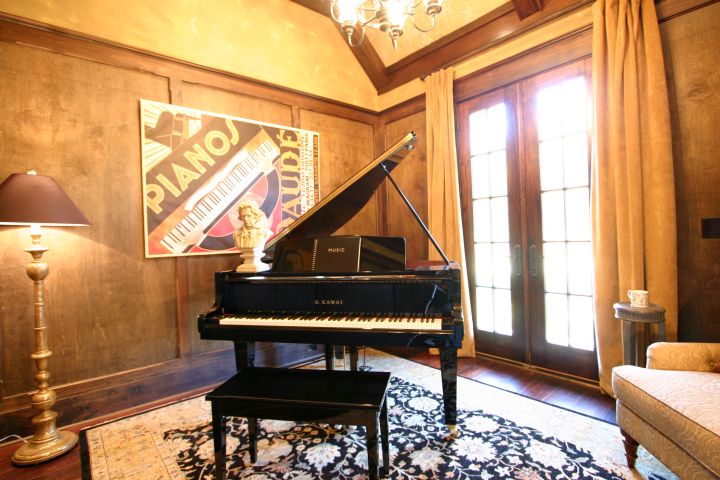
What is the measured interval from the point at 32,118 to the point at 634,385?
12.6 ft

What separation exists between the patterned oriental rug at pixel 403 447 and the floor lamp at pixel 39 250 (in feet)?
0.62

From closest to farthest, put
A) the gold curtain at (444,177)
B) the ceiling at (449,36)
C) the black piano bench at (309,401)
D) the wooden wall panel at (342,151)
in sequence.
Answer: the black piano bench at (309,401)
the ceiling at (449,36)
the gold curtain at (444,177)
the wooden wall panel at (342,151)

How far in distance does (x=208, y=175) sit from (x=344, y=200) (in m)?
1.42

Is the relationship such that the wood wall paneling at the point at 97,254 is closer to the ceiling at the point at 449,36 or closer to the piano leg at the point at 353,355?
the piano leg at the point at 353,355

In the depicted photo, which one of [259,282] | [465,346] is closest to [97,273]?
[259,282]

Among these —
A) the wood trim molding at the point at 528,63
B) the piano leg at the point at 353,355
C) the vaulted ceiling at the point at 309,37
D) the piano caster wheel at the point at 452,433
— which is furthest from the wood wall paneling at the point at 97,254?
the wood trim molding at the point at 528,63

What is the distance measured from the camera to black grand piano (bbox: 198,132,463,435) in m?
1.73

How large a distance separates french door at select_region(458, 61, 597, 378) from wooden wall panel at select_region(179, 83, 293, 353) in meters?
2.19

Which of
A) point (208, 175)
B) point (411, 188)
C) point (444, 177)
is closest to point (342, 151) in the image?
point (411, 188)

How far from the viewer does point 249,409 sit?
1.51 m

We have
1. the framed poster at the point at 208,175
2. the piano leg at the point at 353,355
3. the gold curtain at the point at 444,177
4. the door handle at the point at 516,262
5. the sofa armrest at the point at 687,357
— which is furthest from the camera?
the gold curtain at the point at 444,177

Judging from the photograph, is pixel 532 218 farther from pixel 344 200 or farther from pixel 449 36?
pixel 449 36

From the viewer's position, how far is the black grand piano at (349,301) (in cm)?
173

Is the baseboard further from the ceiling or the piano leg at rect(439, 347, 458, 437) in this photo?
the ceiling
